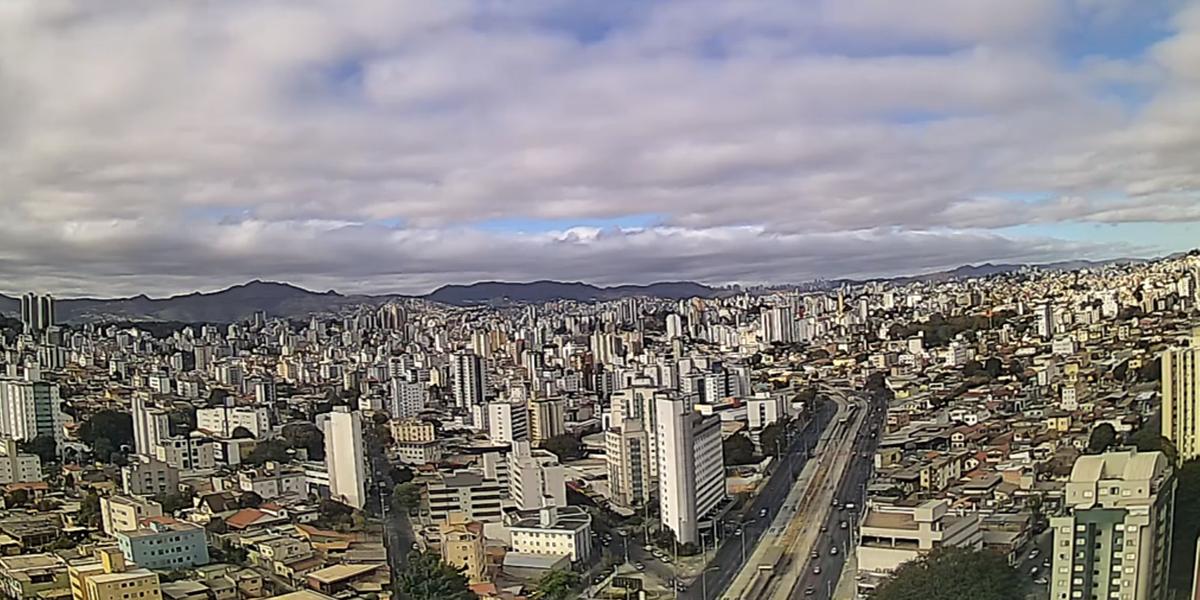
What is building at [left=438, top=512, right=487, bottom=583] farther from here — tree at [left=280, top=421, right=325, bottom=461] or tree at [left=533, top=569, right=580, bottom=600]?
tree at [left=280, top=421, right=325, bottom=461]

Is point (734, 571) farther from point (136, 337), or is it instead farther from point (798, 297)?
point (136, 337)

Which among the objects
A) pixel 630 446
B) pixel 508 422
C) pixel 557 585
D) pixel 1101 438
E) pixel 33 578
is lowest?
pixel 557 585

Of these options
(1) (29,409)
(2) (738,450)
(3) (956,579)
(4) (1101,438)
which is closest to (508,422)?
(2) (738,450)

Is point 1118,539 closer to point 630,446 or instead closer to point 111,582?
point 630,446

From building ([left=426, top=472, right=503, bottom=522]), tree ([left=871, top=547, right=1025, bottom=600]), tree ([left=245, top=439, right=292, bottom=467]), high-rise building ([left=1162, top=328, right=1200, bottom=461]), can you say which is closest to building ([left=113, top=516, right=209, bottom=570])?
building ([left=426, top=472, right=503, bottom=522])

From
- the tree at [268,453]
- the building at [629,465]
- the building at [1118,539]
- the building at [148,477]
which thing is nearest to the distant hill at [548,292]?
the building at [629,465]
